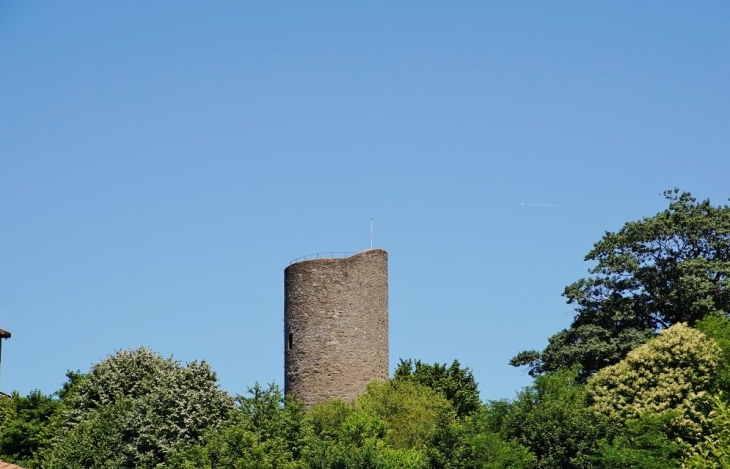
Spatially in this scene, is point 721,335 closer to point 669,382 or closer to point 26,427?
point 669,382

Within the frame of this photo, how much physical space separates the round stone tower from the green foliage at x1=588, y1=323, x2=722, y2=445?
36.7 ft

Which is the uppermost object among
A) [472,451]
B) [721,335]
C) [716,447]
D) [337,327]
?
[337,327]

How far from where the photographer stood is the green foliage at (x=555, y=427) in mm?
39906

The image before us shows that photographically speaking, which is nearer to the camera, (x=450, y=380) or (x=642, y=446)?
(x=642, y=446)

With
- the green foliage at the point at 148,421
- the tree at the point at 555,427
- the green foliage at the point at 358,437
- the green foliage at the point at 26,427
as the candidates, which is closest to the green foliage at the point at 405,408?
the green foliage at the point at 358,437

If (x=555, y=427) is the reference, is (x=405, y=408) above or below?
above

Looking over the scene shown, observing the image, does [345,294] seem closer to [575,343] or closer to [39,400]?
[575,343]

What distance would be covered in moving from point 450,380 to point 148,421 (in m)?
12.3

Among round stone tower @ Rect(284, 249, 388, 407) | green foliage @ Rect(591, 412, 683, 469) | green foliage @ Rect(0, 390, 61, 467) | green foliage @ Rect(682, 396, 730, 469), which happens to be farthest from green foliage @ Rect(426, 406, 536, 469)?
green foliage @ Rect(0, 390, 61, 467)

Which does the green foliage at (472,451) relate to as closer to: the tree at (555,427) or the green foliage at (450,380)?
the tree at (555,427)

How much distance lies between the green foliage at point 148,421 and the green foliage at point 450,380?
347 inches

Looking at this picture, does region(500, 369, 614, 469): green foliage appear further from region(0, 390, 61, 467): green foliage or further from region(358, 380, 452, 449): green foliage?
region(0, 390, 61, 467): green foliage

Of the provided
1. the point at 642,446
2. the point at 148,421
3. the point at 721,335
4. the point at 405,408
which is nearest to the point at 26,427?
the point at 148,421

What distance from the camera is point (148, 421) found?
4353 centimetres
